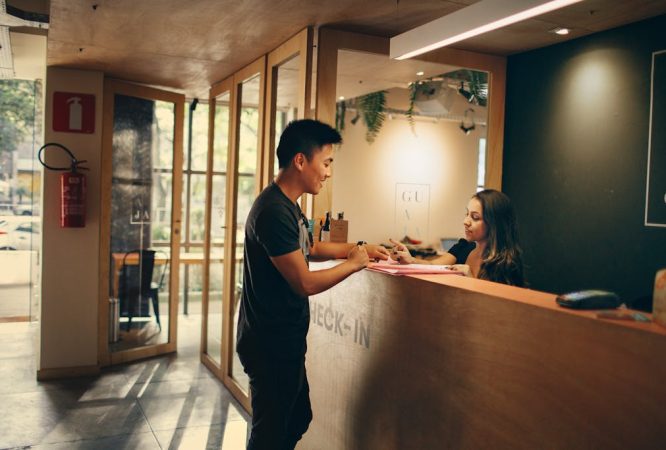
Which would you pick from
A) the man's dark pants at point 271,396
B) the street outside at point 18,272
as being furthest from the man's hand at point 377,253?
the street outside at point 18,272

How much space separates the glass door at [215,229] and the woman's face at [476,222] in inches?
119

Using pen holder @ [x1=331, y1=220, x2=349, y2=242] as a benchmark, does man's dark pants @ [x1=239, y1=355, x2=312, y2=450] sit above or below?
below

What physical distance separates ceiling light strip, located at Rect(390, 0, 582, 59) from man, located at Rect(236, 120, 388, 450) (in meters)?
0.62

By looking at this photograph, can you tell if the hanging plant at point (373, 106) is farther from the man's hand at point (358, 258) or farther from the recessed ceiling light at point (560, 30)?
the man's hand at point (358, 258)

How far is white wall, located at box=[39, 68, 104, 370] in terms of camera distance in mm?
5359

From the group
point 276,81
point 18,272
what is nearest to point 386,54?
point 276,81

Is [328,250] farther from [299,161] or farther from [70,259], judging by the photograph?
[70,259]

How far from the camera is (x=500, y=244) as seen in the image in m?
3.04

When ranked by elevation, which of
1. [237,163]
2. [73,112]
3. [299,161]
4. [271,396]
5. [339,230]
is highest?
[73,112]

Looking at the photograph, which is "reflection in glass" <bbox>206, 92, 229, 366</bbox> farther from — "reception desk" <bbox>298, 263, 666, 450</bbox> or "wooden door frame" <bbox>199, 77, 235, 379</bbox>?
"reception desk" <bbox>298, 263, 666, 450</bbox>

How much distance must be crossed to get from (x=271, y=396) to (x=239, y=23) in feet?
7.49

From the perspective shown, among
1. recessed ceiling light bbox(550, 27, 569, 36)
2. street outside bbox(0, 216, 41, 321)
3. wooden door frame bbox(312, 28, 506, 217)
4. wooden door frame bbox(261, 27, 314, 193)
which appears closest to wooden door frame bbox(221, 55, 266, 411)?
wooden door frame bbox(261, 27, 314, 193)

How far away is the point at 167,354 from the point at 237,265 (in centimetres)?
178

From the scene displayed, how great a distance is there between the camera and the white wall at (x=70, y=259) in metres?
5.36
